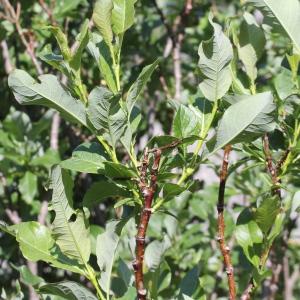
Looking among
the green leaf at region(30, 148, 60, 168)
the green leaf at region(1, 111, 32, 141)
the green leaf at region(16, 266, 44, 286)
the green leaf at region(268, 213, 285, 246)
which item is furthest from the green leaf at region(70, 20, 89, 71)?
the green leaf at region(1, 111, 32, 141)

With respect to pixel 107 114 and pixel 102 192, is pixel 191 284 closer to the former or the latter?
pixel 102 192

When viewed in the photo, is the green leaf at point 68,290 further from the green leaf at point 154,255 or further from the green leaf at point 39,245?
the green leaf at point 154,255

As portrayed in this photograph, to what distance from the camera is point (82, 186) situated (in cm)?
262

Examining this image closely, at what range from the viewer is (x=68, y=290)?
115cm

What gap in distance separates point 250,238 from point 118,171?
38 centimetres

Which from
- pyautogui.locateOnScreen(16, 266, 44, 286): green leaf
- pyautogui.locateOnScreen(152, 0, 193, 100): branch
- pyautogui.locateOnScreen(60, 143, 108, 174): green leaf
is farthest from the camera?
pyautogui.locateOnScreen(152, 0, 193, 100): branch

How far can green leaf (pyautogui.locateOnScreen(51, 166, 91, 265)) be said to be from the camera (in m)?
1.17

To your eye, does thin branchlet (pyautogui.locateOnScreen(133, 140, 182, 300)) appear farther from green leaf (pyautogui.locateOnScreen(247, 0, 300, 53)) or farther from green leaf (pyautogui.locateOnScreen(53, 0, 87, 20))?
green leaf (pyautogui.locateOnScreen(53, 0, 87, 20))

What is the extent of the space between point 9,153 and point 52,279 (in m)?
0.57

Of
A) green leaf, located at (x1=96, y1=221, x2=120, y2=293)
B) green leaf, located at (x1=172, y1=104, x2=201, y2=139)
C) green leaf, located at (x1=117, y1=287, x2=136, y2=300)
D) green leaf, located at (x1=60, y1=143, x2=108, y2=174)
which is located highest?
green leaf, located at (x1=172, y1=104, x2=201, y2=139)

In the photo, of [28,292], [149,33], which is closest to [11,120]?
[28,292]

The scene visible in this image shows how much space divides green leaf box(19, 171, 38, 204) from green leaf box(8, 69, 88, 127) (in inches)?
46.6

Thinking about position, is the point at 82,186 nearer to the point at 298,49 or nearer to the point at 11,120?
the point at 11,120

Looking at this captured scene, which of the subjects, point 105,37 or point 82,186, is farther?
point 82,186
